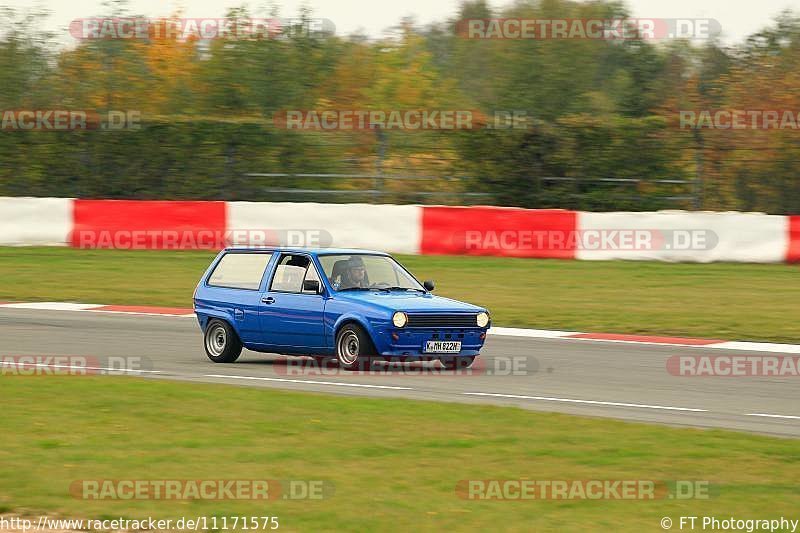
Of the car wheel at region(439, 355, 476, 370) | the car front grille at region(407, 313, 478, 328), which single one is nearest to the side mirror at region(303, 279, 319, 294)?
the car front grille at region(407, 313, 478, 328)

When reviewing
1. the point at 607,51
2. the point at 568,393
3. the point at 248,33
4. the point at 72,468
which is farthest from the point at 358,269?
the point at 607,51

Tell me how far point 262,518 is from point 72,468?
1871 mm

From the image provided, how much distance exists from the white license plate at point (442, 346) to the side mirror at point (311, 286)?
4.59 feet

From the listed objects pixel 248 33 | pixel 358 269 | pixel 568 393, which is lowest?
pixel 568 393

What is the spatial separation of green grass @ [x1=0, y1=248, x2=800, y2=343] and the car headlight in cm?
592

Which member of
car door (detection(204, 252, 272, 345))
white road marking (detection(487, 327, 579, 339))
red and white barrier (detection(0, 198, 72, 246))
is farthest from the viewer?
red and white barrier (detection(0, 198, 72, 246))

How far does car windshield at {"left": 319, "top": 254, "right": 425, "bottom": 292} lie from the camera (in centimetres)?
A: 1452

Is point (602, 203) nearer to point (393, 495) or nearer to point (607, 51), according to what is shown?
point (393, 495)

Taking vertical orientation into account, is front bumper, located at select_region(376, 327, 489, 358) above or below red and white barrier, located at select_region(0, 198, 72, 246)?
below

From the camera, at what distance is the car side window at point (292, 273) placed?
14.6 metres

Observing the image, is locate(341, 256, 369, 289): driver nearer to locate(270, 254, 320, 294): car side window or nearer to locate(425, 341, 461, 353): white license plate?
locate(270, 254, 320, 294): car side window

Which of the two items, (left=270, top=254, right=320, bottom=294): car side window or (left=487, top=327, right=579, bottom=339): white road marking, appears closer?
(left=270, top=254, right=320, bottom=294): car side window

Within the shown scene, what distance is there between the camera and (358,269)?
579 inches

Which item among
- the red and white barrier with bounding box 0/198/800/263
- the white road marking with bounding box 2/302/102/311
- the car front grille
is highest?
the red and white barrier with bounding box 0/198/800/263
